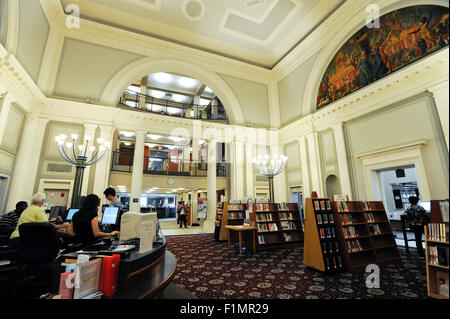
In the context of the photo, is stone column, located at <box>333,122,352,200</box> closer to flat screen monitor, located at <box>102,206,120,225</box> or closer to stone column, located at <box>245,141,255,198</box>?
stone column, located at <box>245,141,255,198</box>

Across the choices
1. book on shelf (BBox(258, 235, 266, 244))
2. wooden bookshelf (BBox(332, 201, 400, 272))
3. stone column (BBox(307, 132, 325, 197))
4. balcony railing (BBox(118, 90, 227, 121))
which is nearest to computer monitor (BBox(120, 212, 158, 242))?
wooden bookshelf (BBox(332, 201, 400, 272))

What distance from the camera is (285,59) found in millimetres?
10227

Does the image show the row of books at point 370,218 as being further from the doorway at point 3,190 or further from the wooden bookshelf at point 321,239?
the doorway at point 3,190

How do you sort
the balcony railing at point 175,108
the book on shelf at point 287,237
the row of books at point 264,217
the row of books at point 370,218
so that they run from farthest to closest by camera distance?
1. the balcony railing at point 175,108
2. the book on shelf at point 287,237
3. the row of books at point 264,217
4. the row of books at point 370,218

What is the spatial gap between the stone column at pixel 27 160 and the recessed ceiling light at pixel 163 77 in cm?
804

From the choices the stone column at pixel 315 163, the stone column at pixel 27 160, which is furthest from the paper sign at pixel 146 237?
the stone column at pixel 315 163

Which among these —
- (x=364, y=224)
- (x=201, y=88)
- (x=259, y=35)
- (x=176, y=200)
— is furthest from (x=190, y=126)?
(x=176, y=200)

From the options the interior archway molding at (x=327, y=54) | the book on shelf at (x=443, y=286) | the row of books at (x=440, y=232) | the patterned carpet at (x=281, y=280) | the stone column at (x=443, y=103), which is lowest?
the patterned carpet at (x=281, y=280)

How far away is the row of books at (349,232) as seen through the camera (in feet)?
13.6

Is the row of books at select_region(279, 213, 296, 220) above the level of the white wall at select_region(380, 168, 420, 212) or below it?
below

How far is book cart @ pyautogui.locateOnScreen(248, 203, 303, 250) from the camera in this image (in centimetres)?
570

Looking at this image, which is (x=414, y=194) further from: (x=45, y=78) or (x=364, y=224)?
(x=45, y=78)

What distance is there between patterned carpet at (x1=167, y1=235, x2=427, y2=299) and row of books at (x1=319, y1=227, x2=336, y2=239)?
64cm

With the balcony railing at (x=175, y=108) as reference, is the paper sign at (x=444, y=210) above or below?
below
